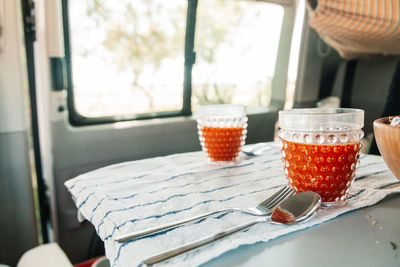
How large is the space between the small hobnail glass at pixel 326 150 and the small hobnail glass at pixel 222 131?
29cm

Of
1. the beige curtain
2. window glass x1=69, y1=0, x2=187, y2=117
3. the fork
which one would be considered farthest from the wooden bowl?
window glass x1=69, y1=0, x2=187, y2=117

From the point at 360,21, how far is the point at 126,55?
4.35 ft

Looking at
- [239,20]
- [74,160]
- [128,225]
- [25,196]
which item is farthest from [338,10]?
[25,196]

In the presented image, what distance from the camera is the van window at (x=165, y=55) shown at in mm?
1848

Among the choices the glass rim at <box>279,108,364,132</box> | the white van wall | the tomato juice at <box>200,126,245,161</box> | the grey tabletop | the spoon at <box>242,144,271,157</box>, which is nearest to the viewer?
the grey tabletop

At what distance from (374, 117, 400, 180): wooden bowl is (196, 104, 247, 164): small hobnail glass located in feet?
1.35

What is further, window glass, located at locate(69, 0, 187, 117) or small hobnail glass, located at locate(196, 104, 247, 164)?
window glass, located at locate(69, 0, 187, 117)

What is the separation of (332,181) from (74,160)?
1.46 metres

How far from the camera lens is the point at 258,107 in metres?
2.63

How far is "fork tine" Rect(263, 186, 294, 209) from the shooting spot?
62 cm

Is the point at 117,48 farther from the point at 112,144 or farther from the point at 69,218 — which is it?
the point at 69,218

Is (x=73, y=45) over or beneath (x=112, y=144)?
over

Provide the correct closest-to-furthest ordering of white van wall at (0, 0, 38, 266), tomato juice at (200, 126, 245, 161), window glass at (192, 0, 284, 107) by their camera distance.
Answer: tomato juice at (200, 126, 245, 161)
white van wall at (0, 0, 38, 266)
window glass at (192, 0, 284, 107)

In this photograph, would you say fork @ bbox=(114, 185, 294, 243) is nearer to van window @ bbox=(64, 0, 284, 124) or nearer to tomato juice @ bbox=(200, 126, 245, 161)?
tomato juice @ bbox=(200, 126, 245, 161)
